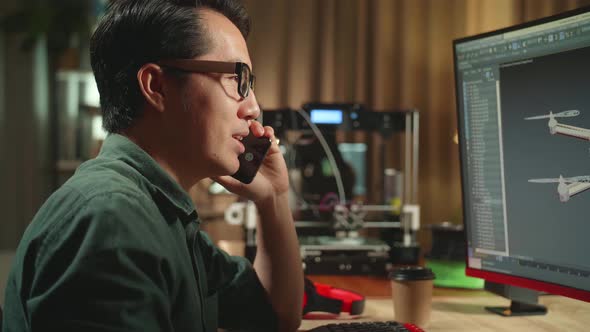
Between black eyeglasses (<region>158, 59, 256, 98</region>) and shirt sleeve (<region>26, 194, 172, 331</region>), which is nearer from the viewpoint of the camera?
shirt sleeve (<region>26, 194, 172, 331</region>)

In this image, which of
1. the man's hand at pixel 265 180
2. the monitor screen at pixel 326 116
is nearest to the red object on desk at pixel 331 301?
the man's hand at pixel 265 180

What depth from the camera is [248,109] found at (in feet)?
3.30

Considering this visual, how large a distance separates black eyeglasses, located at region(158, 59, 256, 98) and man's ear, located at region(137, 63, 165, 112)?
0.05 ft

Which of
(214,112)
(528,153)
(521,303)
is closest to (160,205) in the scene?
(214,112)

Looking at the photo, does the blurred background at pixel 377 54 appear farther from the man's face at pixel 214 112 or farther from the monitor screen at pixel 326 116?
the man's face at pixel 214 112

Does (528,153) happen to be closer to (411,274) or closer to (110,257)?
(411,274)

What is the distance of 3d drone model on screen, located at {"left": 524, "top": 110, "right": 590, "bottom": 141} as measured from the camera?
1.03 m

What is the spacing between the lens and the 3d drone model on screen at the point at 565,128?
1.03 metres

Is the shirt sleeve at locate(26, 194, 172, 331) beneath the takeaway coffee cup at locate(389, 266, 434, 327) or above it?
above

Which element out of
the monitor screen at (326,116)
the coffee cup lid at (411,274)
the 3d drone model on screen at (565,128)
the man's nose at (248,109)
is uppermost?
the monitor screen at (326,116)

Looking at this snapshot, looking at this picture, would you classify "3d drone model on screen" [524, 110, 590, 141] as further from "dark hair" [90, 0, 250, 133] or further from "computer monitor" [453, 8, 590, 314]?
"dark hair" [90, 0, 250, 133]

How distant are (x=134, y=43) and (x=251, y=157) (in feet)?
1.36

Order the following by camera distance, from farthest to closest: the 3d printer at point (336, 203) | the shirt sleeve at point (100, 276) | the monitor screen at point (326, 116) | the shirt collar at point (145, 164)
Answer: the monitor screen at point (326, 116) → the 3d printer at point (336, 203) → the shirt collar at point (145, 164) → the shirt sleeve at point (100, 276)

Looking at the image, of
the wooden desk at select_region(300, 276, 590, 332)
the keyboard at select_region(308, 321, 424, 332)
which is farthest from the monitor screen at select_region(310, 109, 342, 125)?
the keyboard at select_region(308, 321, 424, 332)
